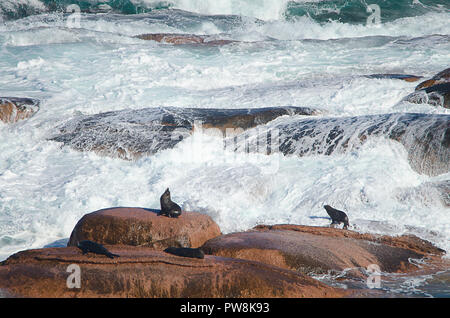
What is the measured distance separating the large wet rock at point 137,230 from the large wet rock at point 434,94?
5.84 meters

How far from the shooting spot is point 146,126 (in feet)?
28.7

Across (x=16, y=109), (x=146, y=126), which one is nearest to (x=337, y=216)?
(x=146, y=126)

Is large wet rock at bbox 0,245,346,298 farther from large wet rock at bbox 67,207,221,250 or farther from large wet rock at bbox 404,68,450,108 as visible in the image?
large wet rock at bbox 404,68,450,108

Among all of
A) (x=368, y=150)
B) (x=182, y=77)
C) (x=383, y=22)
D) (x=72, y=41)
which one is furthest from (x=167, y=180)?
(x=383, y=22)

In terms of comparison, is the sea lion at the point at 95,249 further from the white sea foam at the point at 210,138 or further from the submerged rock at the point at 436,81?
the submerged rock at the point at 436,81

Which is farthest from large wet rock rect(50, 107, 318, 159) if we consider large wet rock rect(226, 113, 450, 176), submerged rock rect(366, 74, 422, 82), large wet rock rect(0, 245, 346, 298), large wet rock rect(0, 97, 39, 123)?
large wet rock rect(0, 245, 346, 298)

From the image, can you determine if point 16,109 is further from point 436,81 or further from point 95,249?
point 436,81

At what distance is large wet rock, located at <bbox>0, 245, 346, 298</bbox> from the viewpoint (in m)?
3.47

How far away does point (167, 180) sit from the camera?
7.62 m

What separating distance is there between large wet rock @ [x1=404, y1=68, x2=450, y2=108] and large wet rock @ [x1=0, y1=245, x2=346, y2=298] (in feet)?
21.0

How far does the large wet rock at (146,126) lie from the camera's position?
27.5ft

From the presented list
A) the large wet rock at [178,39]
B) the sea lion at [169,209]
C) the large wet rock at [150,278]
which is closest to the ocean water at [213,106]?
the large wet rock at [178,39]

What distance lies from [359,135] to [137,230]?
418 centimetres
